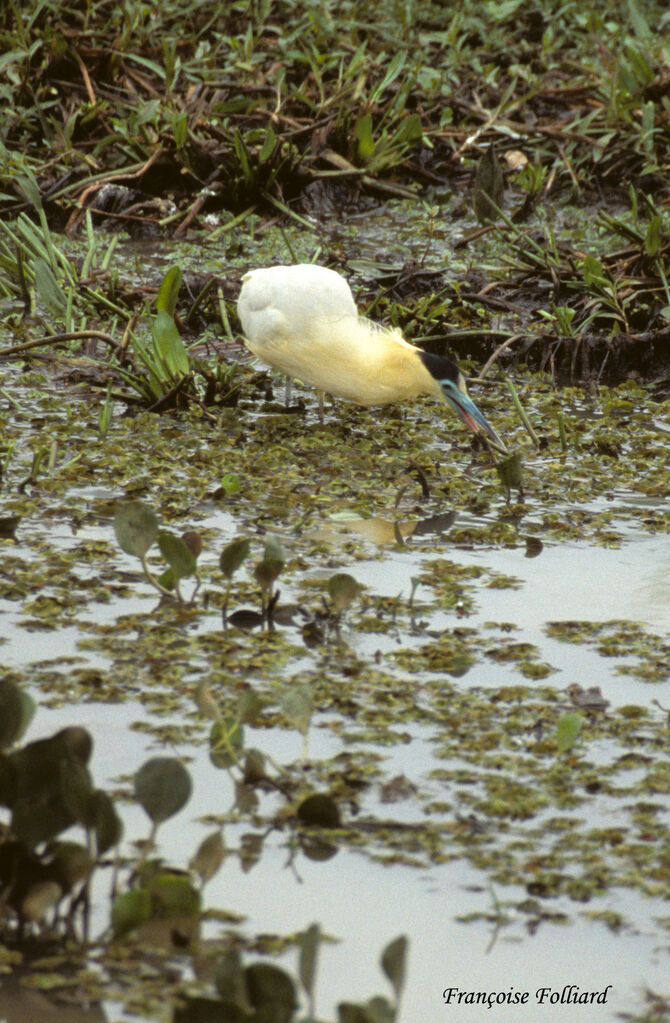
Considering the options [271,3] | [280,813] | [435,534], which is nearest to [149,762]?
[280,813]

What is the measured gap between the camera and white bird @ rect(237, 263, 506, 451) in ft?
15.8

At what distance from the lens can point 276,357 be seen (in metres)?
5.01

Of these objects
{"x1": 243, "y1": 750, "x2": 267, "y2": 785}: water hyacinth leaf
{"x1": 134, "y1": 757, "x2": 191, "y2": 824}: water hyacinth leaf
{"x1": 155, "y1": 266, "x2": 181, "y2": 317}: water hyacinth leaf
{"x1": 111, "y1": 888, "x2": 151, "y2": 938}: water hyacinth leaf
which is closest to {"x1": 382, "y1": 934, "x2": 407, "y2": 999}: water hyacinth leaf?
{"x1": 111, "y1": 888, "x2": 151, "y2": 938}: water hyacinth leaf

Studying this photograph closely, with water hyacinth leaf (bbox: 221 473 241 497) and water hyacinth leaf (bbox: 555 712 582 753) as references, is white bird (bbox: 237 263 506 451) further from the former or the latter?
water hyacinth leaf (bbox: 555 712 582 753)

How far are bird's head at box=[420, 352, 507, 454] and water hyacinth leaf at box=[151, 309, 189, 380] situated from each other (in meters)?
0.90

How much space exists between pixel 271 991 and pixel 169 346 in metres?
3.30

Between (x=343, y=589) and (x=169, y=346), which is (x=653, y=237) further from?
(x=343, y=589)

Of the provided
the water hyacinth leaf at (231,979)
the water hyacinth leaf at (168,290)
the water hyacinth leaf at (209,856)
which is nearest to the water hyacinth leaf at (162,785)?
the water hyacinth leaf at (209,856)

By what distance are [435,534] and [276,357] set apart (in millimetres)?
1206

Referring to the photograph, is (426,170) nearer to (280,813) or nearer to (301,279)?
(301,279)

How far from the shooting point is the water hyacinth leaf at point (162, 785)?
2.30 metres

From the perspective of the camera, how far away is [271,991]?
191 centimetres

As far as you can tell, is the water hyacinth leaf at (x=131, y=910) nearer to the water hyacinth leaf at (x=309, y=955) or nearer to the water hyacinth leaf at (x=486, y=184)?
the water hyacinth leaf at (x=309, y=955)

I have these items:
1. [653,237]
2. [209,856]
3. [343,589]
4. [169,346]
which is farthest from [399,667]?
[653,237]
